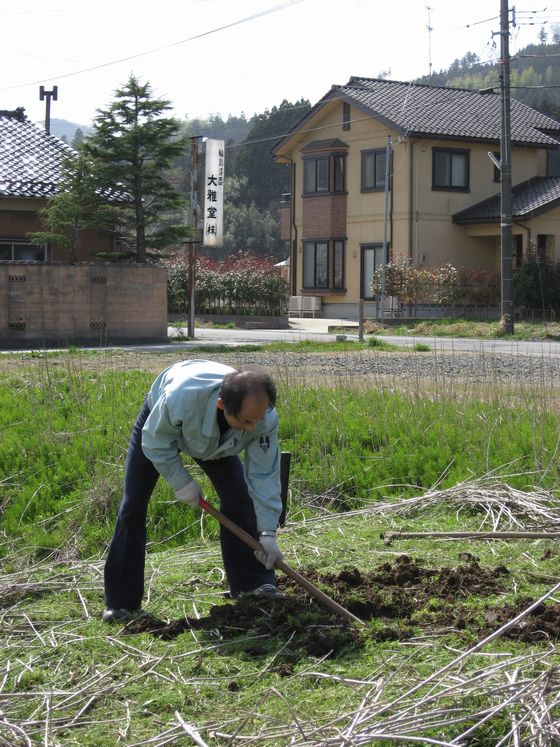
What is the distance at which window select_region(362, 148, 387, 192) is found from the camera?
33.2 meters

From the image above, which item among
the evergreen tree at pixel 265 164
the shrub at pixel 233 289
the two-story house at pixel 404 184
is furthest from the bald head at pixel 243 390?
the evergreen tree at pixel 265 164

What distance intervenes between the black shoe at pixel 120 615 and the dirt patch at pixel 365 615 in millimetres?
71

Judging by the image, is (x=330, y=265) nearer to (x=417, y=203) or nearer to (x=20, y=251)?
(x=417, y=203)

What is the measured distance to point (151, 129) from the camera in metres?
24.3

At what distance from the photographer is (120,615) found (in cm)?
483

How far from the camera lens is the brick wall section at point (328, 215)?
34.6 meters

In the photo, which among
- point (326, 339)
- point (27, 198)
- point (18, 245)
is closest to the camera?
point (326, 339)

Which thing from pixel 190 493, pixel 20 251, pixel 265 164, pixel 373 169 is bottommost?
pixel 190 493

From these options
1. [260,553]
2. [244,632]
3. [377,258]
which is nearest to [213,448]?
[260,553]

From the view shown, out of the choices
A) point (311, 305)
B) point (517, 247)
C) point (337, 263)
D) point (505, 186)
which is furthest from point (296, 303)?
point (505, 186)

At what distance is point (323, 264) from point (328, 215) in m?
1.71

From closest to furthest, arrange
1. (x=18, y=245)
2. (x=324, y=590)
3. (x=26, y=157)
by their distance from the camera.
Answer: (x=324, y=590) → (x=18, y=245) → (x=26, y=157)

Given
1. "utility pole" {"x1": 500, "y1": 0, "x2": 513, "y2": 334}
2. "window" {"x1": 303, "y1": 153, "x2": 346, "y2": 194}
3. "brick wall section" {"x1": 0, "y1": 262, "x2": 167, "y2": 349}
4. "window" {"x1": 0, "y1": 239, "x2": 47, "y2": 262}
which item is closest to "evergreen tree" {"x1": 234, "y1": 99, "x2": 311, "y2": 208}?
"window" {"x1": 303, "y1": 153, "x2": 346, "y2": 194}

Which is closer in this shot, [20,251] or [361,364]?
[361,364]
